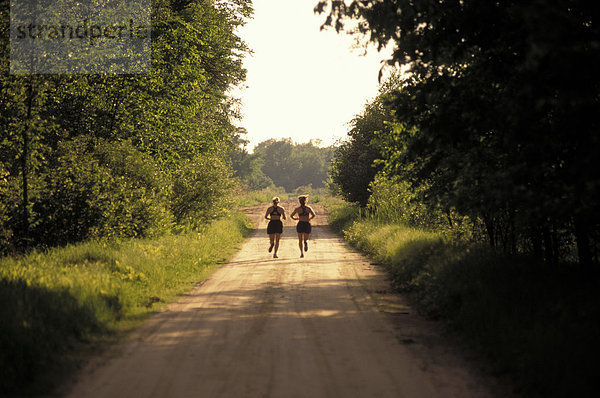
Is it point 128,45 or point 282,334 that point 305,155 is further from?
point 282,334

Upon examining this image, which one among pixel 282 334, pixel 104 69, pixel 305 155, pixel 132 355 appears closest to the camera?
pixel 132 355

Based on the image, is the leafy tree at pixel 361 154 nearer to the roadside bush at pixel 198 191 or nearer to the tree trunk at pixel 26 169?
the roadside bush at pixel 198 191

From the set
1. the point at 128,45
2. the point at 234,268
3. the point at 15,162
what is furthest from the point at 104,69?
the point at 234,268

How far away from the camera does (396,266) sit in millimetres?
12883

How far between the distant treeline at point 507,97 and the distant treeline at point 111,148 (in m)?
8.79

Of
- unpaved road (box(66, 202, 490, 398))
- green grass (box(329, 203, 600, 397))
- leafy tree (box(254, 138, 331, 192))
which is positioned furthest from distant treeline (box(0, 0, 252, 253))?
leafy tree (box(254, 138, 331, 192))

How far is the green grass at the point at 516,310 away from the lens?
5.22 meters

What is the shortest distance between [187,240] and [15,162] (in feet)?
20.0

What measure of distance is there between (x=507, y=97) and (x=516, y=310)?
294cm

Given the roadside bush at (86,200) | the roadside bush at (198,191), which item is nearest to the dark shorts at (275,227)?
the roadside bush at (86,200)

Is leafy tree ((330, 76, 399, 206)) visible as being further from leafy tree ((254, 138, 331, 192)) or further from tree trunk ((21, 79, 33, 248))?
leafy tree ((254, 138, 331, 192))

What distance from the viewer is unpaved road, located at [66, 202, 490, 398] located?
5320 mm

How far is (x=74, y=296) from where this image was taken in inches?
317

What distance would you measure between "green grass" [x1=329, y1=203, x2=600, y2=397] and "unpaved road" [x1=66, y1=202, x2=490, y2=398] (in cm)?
49
